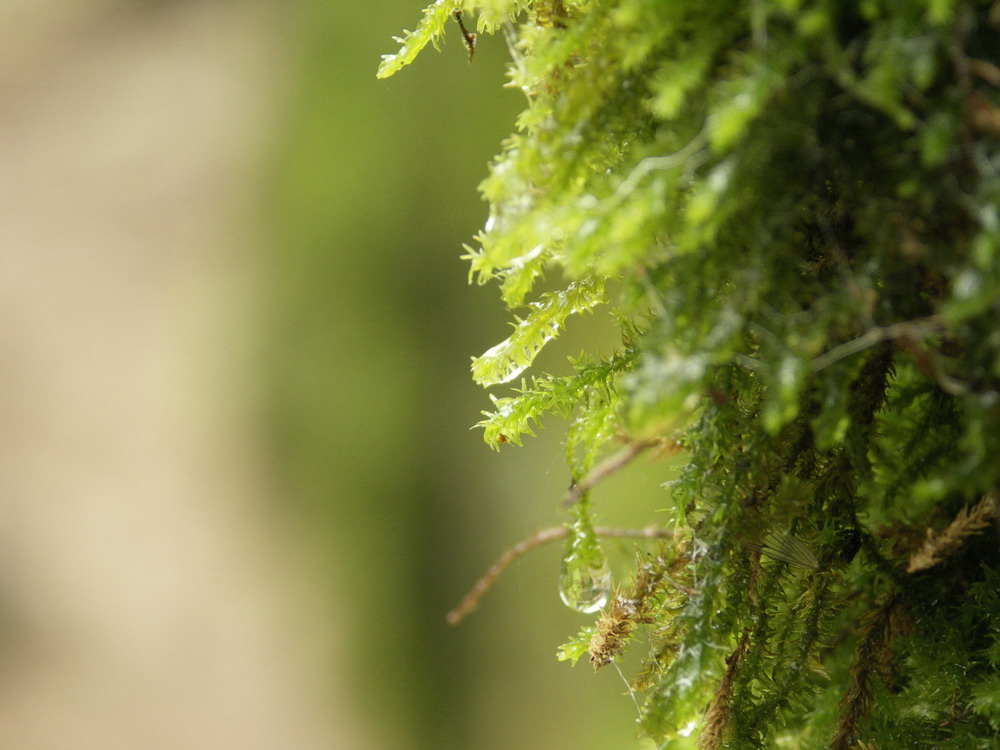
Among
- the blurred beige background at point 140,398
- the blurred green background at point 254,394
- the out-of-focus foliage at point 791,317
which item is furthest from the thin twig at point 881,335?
the blurred beige background at point 140,398

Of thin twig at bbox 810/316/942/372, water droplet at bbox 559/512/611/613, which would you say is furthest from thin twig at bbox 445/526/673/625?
thin twig at bbox 810/316/942/372

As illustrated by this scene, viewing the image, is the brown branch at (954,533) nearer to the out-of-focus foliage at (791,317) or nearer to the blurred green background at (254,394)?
the out-of-focus foliage at (791,317)

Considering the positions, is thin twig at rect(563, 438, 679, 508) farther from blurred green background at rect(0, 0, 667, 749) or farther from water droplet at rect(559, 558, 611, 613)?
blurred green background at rect(0, 0, 667, 749)

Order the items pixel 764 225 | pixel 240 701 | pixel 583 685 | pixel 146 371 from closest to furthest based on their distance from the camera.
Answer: pixel 764 225 → pixel 583 685 → pixel 240 701 → pixel 146 371

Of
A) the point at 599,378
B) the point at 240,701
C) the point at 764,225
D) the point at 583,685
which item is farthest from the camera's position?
the point at 240,701

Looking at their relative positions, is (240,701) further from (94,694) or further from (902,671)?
(902,671)

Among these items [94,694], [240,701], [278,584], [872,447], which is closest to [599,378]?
[872,447]

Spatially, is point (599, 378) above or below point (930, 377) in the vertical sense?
above
